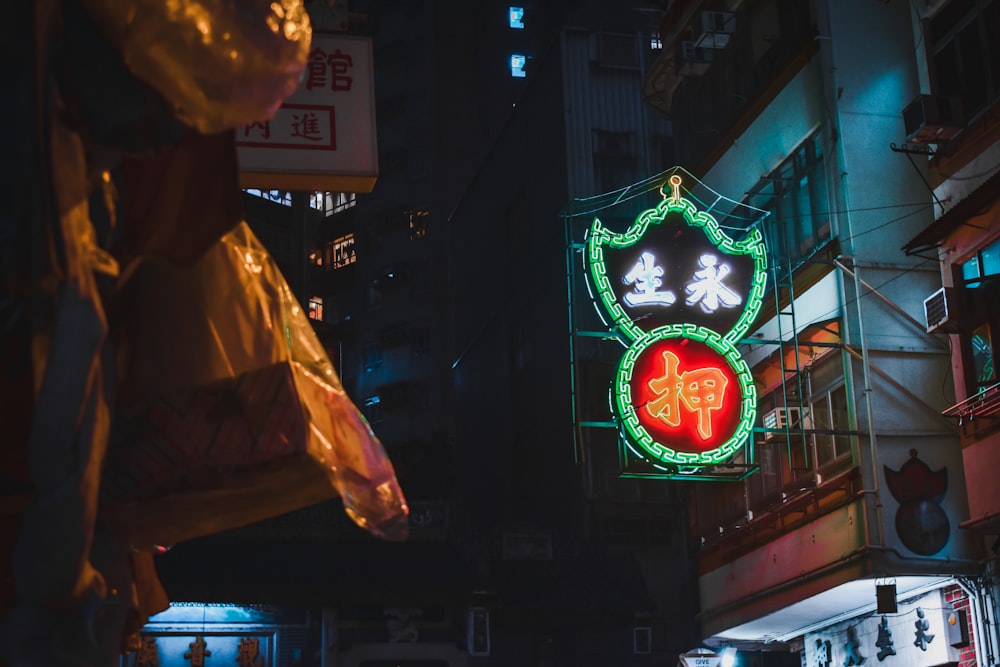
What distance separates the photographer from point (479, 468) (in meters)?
42.1

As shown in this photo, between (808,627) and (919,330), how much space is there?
7.66 meters

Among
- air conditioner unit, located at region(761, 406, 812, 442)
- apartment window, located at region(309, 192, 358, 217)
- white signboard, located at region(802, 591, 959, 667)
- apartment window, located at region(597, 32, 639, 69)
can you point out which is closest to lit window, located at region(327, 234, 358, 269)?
apartment window, located at region(309, 192, 358, 217)

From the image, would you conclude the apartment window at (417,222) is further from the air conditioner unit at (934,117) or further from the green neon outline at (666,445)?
the air conditioner unit at (934,117)

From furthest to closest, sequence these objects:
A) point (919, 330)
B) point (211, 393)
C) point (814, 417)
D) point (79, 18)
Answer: point (814, 417) < point (919, 330) < point (211, 393) < point (79, 18)

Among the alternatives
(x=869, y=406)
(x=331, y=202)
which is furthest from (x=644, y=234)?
(x=331, y=202)

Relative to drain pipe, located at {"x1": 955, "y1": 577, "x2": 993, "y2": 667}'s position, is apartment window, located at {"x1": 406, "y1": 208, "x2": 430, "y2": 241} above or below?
above

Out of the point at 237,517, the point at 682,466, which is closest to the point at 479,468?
the point at 682,466

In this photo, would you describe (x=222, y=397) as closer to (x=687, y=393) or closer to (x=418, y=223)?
(x=687, y=393)

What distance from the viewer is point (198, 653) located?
27438 mm

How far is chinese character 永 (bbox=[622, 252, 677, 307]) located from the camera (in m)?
20.2

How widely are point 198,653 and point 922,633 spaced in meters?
15.0

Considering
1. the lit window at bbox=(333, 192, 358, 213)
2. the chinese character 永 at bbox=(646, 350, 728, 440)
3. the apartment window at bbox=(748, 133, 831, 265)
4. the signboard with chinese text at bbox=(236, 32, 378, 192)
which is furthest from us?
the lit window at bbox=(333, 192, 358, 213)

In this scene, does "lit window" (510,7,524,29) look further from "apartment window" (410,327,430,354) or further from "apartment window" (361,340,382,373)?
A: "apartment window" (361,340,382,373)

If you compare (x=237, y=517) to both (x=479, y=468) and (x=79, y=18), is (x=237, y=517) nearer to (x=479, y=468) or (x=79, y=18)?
(x=79, y=18)
